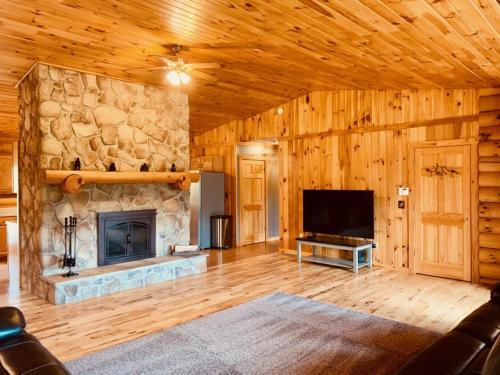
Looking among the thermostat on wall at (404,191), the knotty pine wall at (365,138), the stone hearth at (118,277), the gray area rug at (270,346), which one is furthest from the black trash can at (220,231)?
the gray area rug at (270,346)

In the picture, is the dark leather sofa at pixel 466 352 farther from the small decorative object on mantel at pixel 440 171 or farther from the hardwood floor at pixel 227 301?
the small decorative object on mantel at pixel 440 171

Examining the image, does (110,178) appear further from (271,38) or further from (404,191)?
(404,191)

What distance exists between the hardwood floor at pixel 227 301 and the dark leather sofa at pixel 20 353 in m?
0.89

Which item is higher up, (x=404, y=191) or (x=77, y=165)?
(x=77, y=165)

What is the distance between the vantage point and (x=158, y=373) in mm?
2771

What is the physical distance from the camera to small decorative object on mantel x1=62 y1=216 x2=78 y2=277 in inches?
182

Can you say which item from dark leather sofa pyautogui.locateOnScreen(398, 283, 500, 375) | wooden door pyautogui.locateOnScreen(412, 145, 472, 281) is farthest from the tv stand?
dark leather sofa pyautogui.locateOnScreen(398, 283, 500, 375)

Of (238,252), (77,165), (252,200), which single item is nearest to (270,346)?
(77,165)

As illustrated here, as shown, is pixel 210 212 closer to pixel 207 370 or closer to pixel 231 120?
pixel 231 120

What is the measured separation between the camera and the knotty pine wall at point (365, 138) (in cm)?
538

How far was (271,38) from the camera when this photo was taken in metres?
3.86

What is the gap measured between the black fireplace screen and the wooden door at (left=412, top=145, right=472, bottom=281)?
400cm

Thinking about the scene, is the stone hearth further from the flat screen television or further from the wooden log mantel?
the flat screen television

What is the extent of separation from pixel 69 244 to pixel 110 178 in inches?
37.8
